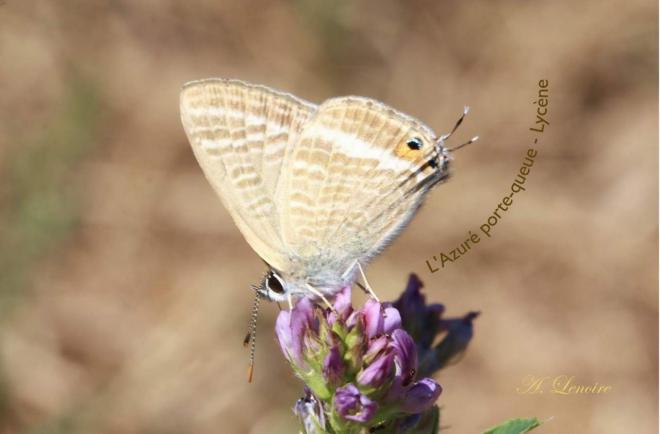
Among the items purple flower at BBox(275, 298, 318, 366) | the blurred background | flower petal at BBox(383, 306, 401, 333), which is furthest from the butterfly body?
the blurred background

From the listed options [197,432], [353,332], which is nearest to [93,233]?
[197,432]

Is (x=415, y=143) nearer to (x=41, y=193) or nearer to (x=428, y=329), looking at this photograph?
(x=428, y=329)

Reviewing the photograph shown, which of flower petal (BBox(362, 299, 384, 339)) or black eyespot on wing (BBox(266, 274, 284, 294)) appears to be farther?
black eyespot on wing (BBox(266, 274, 284, 294))

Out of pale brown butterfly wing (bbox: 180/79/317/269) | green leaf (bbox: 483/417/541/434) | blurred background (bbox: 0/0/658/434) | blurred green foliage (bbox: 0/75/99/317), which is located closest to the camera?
green leaf (bbox: 483/417/541/434)

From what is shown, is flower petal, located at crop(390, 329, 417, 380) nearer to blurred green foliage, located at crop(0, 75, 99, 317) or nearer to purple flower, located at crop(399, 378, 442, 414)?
purple flower, located at crop(399, 378, 442, 414)

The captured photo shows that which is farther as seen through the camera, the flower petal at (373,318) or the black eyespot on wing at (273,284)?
the black eyespot on wing at (273,284)

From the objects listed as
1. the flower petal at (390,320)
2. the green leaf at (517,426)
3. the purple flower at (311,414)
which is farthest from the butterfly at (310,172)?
the green leaf at (517,426)

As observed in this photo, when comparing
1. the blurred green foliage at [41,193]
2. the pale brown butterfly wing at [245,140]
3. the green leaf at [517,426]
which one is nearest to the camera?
the green leaf at [517,426]

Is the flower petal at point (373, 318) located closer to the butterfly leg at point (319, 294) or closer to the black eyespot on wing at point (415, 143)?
the butterfly leg at point (319, 294)
